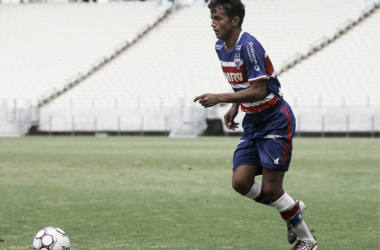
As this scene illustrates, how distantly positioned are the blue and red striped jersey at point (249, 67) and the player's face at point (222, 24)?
0.12m

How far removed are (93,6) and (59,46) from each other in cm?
555

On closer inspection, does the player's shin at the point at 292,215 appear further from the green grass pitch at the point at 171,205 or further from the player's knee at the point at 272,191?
the green grass pitch at the point at 171,205

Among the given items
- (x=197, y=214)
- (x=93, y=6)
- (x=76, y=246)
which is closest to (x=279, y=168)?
(x=76, y=246)

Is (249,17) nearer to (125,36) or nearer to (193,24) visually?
(193,24)

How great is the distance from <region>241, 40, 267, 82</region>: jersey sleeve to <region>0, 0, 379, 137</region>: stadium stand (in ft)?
95.8

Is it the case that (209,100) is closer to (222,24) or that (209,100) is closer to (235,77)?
(235,77)

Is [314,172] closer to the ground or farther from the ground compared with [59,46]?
closer to the ground

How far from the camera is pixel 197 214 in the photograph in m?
9.21

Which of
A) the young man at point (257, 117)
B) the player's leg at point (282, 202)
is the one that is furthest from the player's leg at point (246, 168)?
the player's leg at point (282, 202)

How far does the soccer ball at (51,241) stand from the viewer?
19.6 feet

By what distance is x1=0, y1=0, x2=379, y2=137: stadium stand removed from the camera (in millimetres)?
36906

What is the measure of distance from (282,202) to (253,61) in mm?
1324

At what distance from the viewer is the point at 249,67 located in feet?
20.4

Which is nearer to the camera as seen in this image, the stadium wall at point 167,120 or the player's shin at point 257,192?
the player's shin at point 257,192
